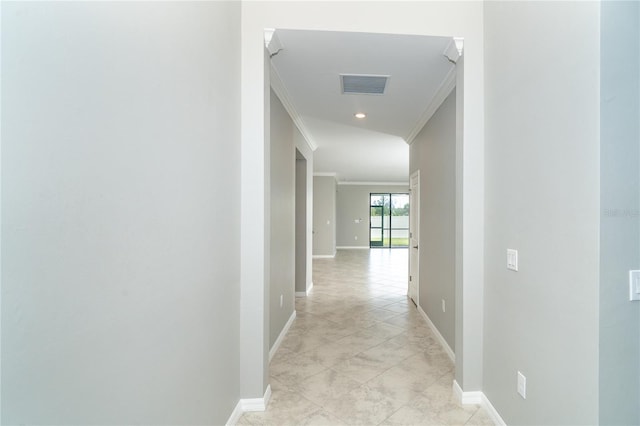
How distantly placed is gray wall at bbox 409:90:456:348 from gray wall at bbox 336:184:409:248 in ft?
26.2

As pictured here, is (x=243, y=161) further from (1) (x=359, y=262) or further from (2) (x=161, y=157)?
(1) (x=359, y=262)

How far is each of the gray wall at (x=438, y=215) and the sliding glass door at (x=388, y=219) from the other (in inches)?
331

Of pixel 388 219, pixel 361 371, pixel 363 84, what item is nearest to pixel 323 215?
pixel 388 219

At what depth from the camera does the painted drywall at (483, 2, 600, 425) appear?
48.4 inches

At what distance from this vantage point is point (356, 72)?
262 centimetres

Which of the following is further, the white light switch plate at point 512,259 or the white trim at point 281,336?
the white trim at point 281,336

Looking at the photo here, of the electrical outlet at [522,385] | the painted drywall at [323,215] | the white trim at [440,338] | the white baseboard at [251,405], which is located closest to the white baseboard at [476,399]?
the electrical outlet at [522,385]

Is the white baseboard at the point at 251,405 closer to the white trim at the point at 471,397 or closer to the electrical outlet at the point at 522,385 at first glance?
the white trim at the point at 471,397

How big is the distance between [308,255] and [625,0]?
15.4 ft

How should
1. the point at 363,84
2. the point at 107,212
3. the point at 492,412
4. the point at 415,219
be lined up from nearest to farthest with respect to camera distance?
1. the point at 107,212
2. the point at 492,412
3. the point at 363,84
4. the point at 415,219

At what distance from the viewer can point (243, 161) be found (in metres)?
2.07

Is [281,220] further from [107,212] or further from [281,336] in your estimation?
[107,212]

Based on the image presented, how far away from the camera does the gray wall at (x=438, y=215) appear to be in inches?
117

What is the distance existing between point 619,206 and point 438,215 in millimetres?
2307
